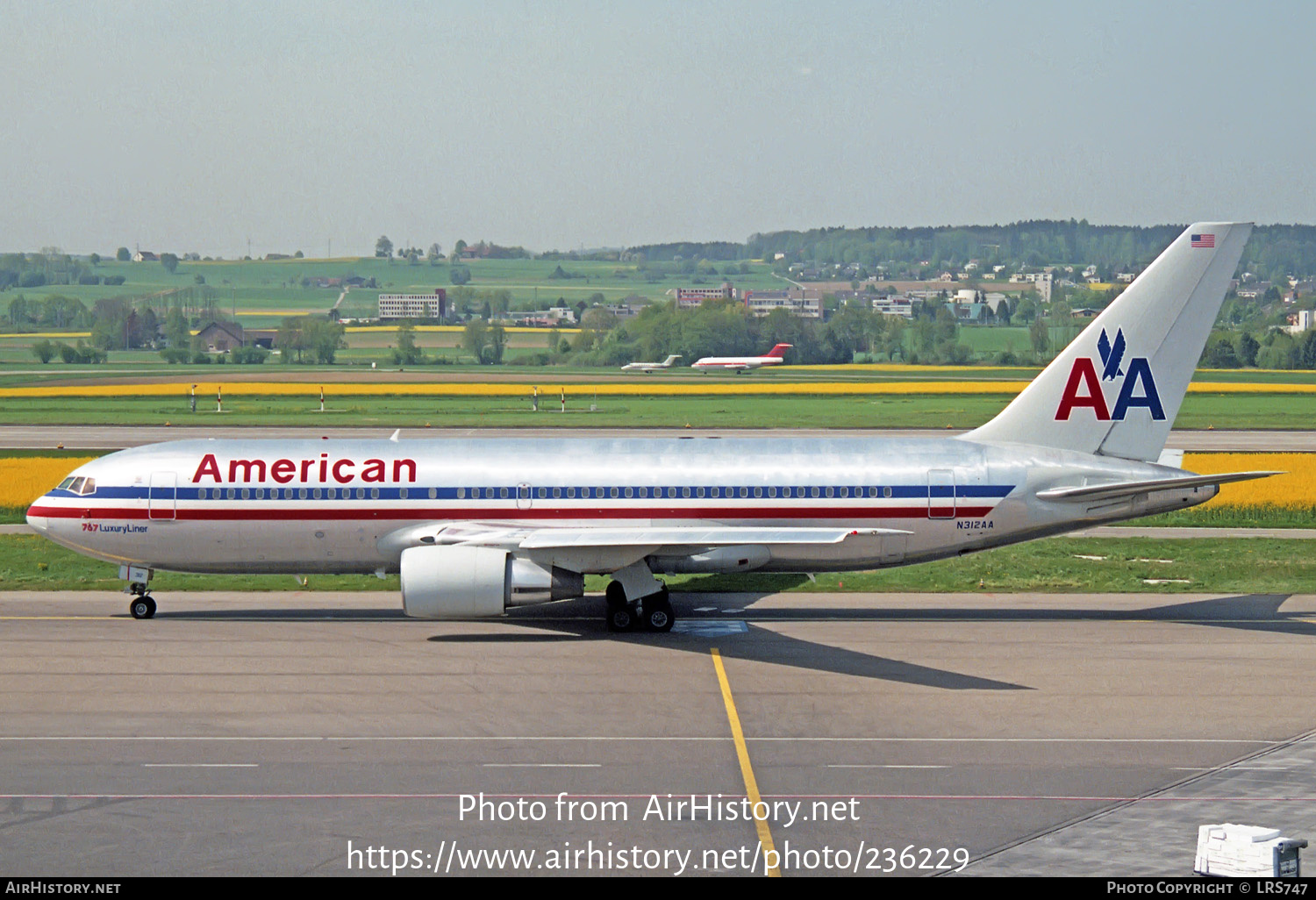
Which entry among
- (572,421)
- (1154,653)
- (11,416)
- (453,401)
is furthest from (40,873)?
(453,401)

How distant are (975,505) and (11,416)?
7005cm

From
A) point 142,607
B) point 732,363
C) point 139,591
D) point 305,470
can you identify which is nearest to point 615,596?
point 305,470

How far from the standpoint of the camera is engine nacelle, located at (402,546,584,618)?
2919 cm

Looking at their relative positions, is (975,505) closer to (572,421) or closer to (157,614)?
(157,614)

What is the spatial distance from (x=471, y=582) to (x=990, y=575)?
52.0 ft

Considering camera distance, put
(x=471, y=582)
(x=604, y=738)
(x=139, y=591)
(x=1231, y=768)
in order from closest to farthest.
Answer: (x=1231, y=768), (x=604, y=738), (x=471, y=582), (x=139, y=591)

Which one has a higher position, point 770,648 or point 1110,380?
point 1110,380

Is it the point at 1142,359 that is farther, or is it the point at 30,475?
the point at 30,475

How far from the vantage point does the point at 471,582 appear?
96.1 feet

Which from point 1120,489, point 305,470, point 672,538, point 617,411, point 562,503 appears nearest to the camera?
point 672,538

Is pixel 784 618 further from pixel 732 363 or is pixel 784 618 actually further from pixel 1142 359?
pixel 732 363

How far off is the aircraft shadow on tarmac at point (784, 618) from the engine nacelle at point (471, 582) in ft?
4.11

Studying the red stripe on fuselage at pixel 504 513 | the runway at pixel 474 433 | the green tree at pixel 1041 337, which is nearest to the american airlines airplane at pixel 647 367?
the green tree at pixel 1041 337

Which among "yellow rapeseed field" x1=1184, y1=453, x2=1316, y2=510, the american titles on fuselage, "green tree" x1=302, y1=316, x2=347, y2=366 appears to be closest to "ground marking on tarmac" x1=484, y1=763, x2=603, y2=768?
the american titles on fuselage
